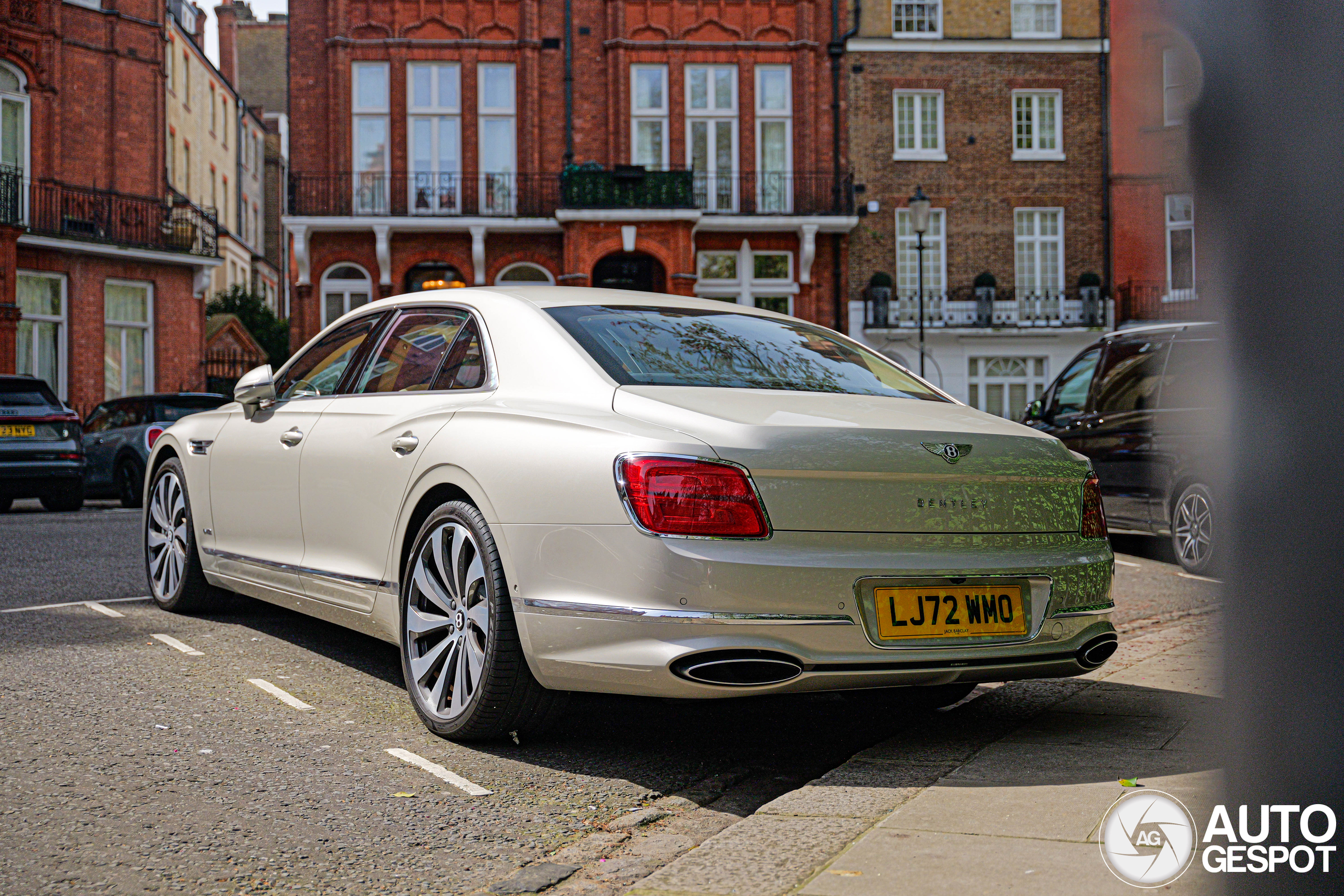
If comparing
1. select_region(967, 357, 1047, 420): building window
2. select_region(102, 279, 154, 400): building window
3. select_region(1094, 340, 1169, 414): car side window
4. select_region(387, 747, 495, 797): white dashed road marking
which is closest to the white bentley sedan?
select_region(387, 747, 495, 797): white dashed road marking

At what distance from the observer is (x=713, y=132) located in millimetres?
29594

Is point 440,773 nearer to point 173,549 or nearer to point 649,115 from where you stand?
point 173,549

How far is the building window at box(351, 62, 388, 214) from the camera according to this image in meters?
29.0

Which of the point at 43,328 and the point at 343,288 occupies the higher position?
the point at 343,288

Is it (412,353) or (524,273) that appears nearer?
(412,353)

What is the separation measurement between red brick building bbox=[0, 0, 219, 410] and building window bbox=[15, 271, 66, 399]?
0.08 feet

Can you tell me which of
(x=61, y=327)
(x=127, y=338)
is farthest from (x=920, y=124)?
(x=61, y=327)

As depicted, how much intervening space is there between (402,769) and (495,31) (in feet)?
90.4

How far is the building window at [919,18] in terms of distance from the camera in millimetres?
30953

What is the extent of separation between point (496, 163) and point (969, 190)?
11.1 m

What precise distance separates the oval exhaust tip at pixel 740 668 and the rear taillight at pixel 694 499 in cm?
33

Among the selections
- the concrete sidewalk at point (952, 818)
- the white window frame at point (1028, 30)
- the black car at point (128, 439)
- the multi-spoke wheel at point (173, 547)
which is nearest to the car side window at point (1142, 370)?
the concrete sidewalk at point (952, 818)

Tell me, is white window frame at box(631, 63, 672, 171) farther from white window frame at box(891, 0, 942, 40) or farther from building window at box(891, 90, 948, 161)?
white window frame at box(891, 0, 942, 40)

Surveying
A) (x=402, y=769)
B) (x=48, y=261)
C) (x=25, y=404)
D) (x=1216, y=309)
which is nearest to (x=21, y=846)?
(x=402, y=769)
